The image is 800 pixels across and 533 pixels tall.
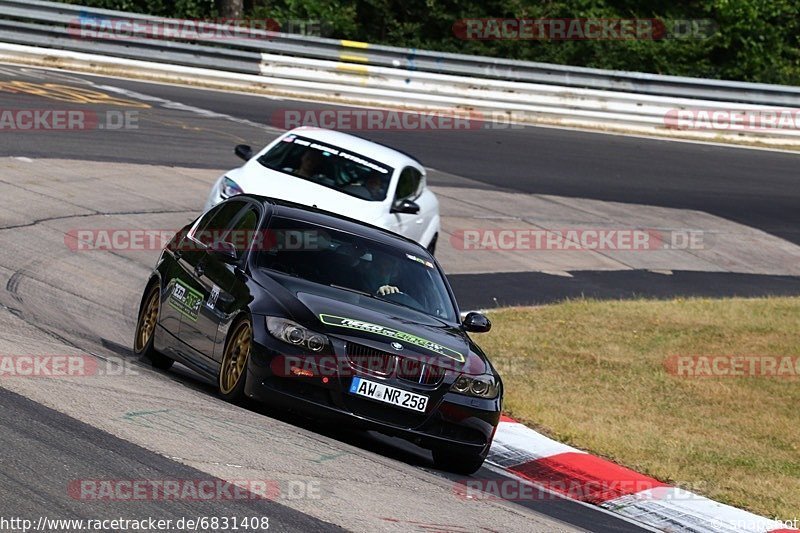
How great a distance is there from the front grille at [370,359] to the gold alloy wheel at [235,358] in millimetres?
667

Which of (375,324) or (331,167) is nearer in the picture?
(375,324)

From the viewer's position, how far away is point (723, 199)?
24.5 meters

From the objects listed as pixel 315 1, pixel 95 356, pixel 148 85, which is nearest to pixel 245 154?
pixel 95 356

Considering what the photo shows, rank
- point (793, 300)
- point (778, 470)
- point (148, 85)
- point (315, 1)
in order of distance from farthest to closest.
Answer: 1. point (315, 1)
2. point (148, 85)
3. point (793, 300)
4. point (778, 470)

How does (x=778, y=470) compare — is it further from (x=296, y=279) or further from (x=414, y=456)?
(x=296, y=279)

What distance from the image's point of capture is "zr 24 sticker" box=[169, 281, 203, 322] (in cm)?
947

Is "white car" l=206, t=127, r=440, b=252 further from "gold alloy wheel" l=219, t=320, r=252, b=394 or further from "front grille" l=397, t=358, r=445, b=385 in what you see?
"front grille" l=397, t=358, r=445, b=385

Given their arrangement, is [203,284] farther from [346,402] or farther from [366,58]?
[366,58]

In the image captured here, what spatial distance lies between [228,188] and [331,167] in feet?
3.94

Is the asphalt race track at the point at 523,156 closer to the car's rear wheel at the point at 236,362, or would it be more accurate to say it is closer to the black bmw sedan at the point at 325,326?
the black bmw sedan at the point at 325,326

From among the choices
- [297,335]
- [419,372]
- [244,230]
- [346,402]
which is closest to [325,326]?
[297,335]

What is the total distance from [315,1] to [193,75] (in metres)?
6.90

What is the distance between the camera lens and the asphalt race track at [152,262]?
650cm

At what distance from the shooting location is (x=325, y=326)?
332 inches
